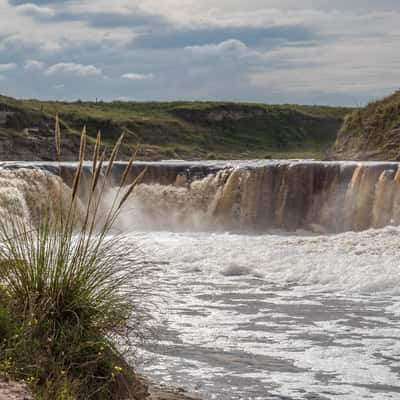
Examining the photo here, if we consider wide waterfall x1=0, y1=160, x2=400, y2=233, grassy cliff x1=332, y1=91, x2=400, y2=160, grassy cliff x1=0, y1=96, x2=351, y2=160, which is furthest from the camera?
grassy cliff x1=0, y1=96, x2=351, y2=160

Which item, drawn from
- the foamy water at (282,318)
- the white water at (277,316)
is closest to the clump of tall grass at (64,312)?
the white water at (277,316)

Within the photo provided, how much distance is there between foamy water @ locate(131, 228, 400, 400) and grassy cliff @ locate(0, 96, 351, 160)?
3394 centimetres

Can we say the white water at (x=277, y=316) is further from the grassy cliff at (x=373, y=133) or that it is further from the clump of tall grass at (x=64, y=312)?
the grassy cliff at (x=373, y=133)

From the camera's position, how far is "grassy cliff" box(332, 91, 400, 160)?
32844mm

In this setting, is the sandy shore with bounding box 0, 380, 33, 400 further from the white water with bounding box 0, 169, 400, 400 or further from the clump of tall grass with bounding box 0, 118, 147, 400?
the white water with bounding box 0, 169, 400, 400

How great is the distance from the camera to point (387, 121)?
34.4 m

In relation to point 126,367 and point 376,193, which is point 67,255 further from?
point 376,193

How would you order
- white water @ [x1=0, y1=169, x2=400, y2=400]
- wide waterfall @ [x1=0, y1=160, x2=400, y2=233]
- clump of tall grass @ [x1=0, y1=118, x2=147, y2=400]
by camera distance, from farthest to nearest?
wide waterfall @ [x1=0, y1=160, x2=400, y2=233], white water @ [x1=0, y1=169, x2=400, y2=400], clump of tall grass @ [x1=0, y1=118, x2=147, y2=400]

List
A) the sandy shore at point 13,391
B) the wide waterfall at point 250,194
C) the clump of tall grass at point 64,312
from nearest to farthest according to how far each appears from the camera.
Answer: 1. the sandy shore at point 13,391
2. the clump of tall grass at point 64,312
3. the wide waterfall at point 250,194

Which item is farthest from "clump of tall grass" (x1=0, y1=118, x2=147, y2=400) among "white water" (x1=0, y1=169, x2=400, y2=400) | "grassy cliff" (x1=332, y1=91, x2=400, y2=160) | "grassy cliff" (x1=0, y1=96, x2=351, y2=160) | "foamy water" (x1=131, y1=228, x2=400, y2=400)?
"grassy cliff" (x1=0, y1=96, x2=351, y2=160)

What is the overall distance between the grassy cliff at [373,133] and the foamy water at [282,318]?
14379mm

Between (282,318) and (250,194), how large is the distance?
1456cm

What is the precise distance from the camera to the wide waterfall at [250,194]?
22.7 m

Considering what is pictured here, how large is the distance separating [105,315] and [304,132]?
75384 mm
